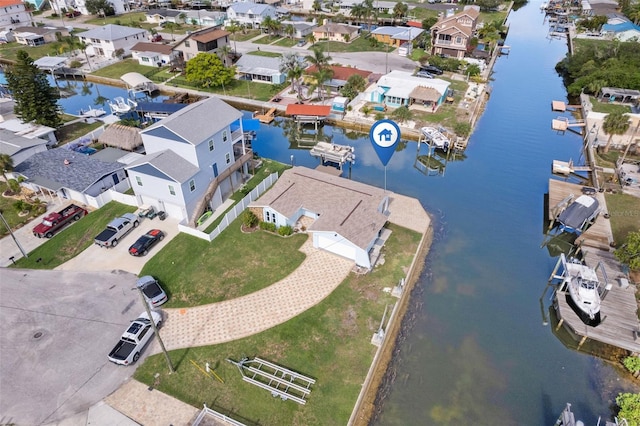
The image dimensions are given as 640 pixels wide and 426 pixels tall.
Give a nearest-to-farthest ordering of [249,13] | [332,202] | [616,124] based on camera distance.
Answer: [332,202] < [616,124] < [249,13]

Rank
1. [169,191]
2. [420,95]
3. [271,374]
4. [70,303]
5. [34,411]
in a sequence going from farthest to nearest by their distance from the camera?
[420,95]
[169,191]
[70,303]
[271,374]
[34,411]

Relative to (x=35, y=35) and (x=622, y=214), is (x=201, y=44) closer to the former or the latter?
(x=35, y=35)

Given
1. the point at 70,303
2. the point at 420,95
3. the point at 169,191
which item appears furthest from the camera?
the point at 420,95

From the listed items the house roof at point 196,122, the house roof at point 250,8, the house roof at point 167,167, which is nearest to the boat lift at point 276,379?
the house roof at point 167,167

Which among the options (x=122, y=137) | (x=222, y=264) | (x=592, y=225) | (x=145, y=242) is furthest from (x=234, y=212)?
(x=592, y=225)

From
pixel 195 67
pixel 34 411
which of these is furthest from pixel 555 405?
pixel 195 67

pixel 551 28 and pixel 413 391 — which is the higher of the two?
pixel 551 28

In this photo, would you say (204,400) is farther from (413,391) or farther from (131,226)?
(131,226)
